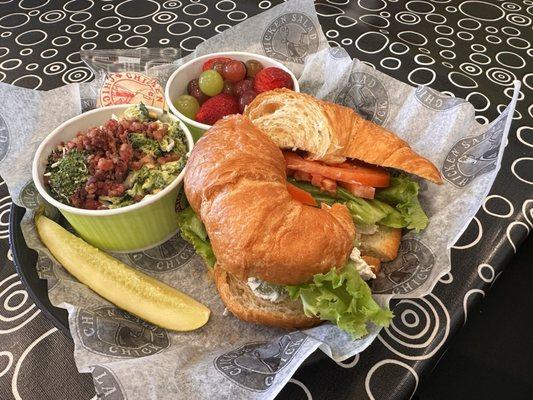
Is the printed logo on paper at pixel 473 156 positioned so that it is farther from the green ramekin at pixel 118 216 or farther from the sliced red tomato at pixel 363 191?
the green ramekin at pixel 118 216

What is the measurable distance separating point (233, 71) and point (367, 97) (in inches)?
23.0

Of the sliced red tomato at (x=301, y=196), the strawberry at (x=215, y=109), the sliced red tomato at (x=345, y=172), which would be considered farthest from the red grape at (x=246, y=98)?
the sliced red tomato at (x=301, y=196)

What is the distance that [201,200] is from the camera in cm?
126

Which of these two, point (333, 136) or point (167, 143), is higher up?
point (333, 136)

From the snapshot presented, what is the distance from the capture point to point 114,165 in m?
1.43

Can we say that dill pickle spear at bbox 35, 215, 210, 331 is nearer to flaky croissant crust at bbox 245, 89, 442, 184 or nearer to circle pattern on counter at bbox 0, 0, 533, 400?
circle pattern on counter at bbox 0, 0, 533, 400

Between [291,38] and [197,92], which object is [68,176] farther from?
[291,38]

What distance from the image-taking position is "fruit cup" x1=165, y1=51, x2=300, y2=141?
175 cm

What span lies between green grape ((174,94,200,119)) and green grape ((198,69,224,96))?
A: 0.23 feet

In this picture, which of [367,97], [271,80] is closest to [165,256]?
[271,80]

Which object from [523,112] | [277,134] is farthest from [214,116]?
[523,112]

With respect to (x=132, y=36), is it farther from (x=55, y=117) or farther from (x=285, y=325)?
(x=285, y=325)

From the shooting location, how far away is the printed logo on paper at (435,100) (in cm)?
163

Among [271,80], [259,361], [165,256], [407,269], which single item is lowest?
[165,256]
